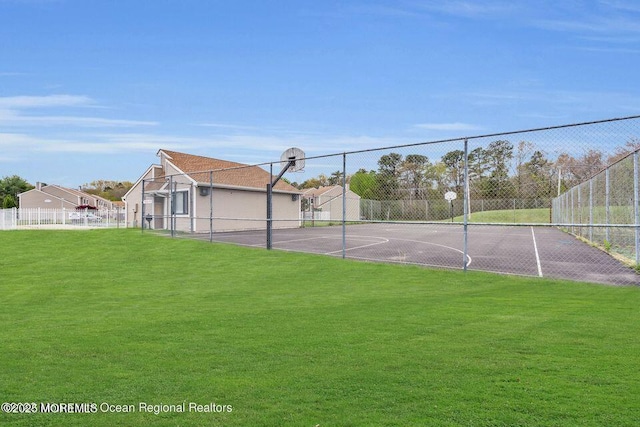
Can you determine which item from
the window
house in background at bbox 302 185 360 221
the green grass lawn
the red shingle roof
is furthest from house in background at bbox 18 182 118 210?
the green grass lawn

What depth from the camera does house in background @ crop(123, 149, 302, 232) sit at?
28.3m

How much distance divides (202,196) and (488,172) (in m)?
19.9

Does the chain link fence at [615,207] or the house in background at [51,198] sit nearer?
the chain link fence at [615,207]

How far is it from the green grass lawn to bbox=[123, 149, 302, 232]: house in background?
1851cm

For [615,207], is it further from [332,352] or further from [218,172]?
[218,172]

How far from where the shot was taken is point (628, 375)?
165 inches

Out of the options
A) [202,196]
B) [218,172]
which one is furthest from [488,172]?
[218,172]

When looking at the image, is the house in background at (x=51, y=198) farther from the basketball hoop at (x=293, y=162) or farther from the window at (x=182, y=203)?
the basketball hoop at (x=293, y=162)

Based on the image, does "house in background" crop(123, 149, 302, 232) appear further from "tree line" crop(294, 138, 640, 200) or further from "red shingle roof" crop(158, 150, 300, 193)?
"tree line" crop(294, 138, 640, 200)

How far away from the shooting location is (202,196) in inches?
1118

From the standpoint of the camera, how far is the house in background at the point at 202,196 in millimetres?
28297

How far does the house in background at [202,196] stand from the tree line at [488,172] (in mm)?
14824

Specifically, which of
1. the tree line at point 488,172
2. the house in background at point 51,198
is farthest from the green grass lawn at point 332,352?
the house in background at point 51,198

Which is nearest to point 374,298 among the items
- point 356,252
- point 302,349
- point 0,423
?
point 302,349
